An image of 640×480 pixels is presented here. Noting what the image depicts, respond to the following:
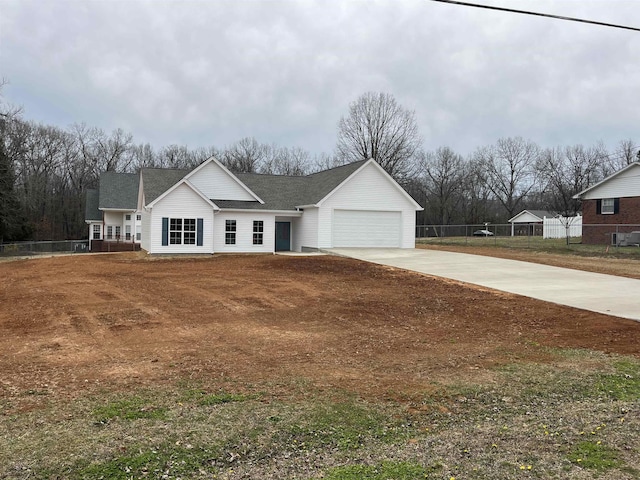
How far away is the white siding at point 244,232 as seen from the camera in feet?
87.6

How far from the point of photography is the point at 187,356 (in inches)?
282

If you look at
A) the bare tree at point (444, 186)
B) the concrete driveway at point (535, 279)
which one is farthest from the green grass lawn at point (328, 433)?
the bare tree at point (444, 186)

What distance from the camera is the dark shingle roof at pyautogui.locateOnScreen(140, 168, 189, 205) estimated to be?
25188 mm

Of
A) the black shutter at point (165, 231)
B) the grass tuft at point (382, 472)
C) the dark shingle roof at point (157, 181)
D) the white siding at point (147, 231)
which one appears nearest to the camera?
the grass tuft at point (382, 472)

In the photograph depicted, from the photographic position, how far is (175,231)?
24.8 m

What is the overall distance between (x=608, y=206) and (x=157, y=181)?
27450 mm

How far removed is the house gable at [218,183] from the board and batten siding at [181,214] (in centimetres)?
211

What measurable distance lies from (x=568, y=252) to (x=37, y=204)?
1982 inches

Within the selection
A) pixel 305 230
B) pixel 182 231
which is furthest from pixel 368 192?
pixel 182 231

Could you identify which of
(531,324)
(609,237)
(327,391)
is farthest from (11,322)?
(609,237)

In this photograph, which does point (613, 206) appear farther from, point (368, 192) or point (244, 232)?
point (244, 232)

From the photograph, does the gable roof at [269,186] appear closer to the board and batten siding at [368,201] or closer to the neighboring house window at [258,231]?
the board and batten siding at [368,201]

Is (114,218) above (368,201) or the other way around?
the other way around

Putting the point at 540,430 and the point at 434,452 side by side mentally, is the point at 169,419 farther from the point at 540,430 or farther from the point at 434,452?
the point at 540,430
